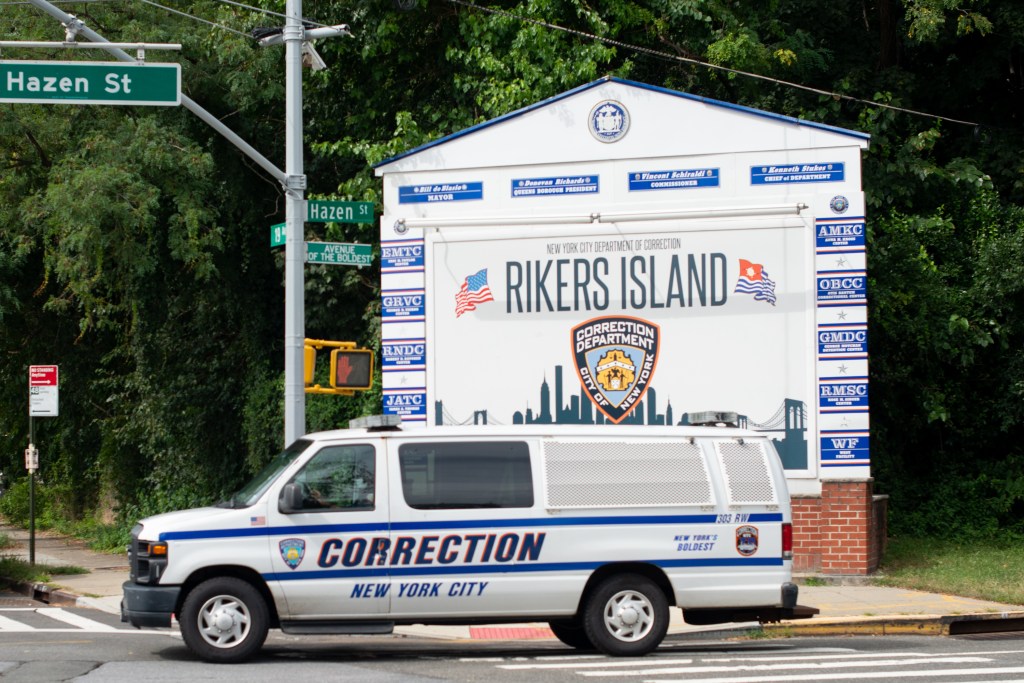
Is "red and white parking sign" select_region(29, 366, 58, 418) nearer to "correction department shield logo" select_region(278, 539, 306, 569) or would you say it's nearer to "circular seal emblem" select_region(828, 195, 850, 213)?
"correction department shield logo" select_region(278, 539, 306, 569)

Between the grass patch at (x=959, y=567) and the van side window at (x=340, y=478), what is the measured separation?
7.75 metres

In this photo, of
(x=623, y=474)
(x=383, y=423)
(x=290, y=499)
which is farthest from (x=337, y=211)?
(x=623, y=474)

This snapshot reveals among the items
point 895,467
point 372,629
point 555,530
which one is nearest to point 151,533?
point 372,629

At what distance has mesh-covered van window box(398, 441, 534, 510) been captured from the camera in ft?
37.6

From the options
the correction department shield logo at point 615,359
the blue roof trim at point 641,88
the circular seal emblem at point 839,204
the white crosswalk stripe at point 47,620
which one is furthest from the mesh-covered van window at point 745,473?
the white crosswalk stripe at point 47,620

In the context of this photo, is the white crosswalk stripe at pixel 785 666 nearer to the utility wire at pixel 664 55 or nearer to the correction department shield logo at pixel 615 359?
the correction department shield logo at pixel 615 359

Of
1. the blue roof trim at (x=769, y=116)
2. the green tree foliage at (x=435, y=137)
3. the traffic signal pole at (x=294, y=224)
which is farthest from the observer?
the green tree foliage at (x=435, y=137)

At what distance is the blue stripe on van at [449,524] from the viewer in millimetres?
11070

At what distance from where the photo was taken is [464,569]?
11.4 m

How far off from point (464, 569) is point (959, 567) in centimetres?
879

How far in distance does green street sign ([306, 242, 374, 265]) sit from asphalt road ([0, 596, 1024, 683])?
172 inches

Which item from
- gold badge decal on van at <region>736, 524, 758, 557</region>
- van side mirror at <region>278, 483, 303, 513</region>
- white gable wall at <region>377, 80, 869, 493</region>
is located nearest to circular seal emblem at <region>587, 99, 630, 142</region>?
white gable wall at <region>377, 80, 869, 493</region>

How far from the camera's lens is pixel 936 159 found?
2316 centimetres

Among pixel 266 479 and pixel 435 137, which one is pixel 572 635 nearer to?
pixel 266 479
